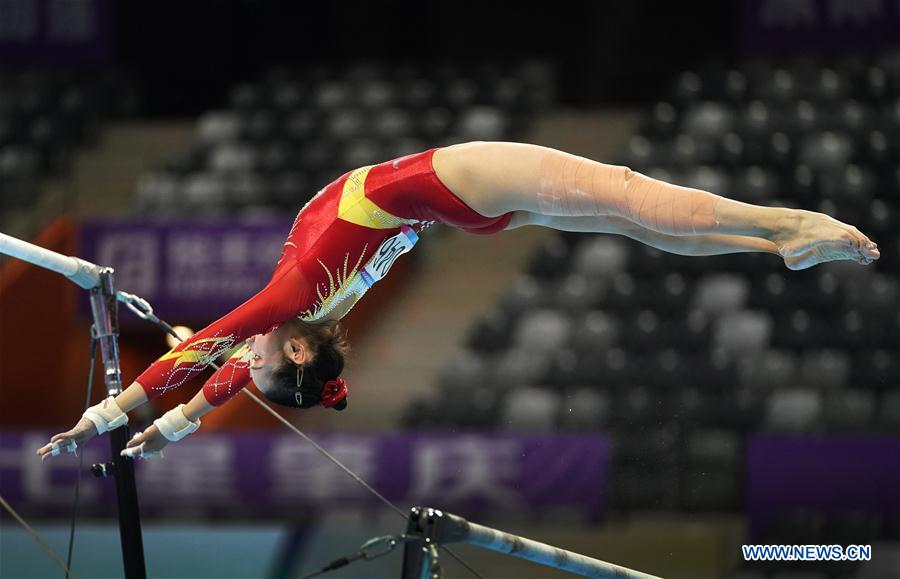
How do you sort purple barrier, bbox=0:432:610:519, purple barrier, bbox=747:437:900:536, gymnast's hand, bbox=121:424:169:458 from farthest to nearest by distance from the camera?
purple barrier, bbox=0:432:610:519 → purple barrier, bbox=747:437:900:536 → gymnast's hand, bbox=121:424:169:458

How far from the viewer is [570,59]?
10.5 metres

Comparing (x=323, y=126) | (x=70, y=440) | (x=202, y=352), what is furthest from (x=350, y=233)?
(x=323, y=126)

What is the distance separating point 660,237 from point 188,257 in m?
3.97

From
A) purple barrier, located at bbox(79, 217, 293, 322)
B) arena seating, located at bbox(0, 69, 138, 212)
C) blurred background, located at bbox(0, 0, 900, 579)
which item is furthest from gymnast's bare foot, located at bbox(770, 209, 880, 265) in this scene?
arena seating, located at bbox(0, 69, 138, 212)

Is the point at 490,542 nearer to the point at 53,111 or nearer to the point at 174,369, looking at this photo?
the point at 174,369

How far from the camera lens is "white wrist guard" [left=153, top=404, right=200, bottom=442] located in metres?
3.46

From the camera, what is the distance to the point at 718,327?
624cm

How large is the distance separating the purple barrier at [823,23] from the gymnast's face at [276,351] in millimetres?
5374

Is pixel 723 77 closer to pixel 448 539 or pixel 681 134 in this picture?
pixel 681 134

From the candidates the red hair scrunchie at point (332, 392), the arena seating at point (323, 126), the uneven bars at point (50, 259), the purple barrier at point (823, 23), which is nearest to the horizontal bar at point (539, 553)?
the red hair scrunchie at point (332, 392)

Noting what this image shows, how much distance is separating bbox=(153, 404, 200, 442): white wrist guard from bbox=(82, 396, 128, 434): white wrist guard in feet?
0.73

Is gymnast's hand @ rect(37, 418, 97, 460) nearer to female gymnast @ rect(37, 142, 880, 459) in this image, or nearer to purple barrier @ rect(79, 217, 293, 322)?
female gymnast @ rect(37, 142, 880, 459)

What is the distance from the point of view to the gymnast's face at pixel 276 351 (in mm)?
3482

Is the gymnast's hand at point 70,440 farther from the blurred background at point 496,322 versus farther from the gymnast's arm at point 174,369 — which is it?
the blurred background at point 496,322
